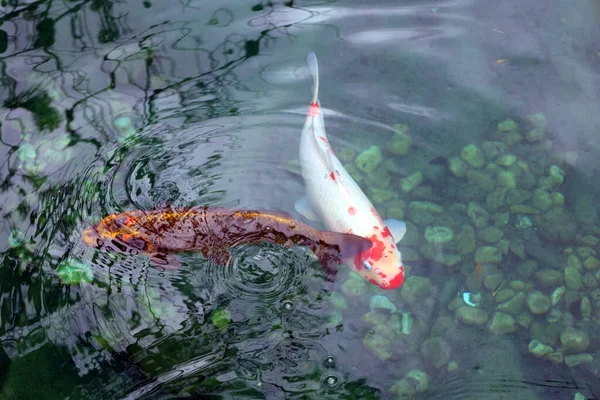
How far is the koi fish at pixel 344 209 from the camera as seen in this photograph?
12.4ft

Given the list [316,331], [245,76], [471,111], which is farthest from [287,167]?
[471,111]

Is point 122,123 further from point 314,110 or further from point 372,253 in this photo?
point 372,253

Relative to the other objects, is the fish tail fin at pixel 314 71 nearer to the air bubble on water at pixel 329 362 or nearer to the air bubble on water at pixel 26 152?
the air bubble on water at pixel 329 362

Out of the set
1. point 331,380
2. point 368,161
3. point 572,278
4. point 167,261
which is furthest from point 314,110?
point 572,278

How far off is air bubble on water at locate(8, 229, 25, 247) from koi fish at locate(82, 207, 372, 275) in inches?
17.4

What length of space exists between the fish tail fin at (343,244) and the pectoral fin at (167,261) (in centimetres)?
96

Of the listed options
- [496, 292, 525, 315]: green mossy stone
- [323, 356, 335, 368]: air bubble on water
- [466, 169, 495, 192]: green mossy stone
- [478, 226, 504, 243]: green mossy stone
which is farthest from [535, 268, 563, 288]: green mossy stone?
[323, 356, 335, 368]: air bubble on water

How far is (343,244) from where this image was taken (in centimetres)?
383

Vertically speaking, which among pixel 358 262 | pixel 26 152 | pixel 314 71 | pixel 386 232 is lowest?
pixel 358 262

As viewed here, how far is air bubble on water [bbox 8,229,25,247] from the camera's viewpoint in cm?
384

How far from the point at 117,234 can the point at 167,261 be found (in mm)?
371

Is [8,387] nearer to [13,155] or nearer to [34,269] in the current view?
[34,269]

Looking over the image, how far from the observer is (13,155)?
4.27 m

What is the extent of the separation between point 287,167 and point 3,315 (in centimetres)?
217
